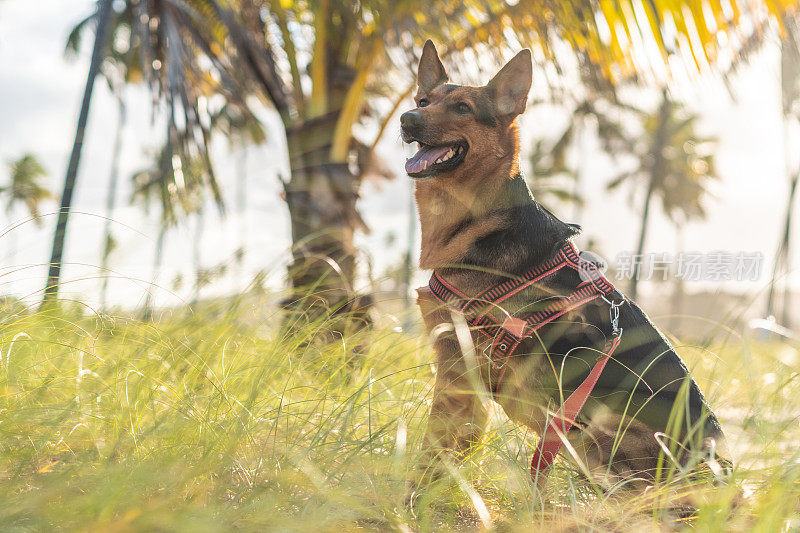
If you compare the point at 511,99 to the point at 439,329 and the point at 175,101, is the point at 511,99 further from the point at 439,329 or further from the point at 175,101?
the point at 175,101

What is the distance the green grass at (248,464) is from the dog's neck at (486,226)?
0.53 meters

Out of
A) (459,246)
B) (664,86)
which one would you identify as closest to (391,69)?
(664,86)

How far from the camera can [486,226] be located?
7.25ft

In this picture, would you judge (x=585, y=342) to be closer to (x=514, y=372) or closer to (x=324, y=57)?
(x=514, y=372)

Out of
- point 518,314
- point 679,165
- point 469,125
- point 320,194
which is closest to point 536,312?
point 518,314

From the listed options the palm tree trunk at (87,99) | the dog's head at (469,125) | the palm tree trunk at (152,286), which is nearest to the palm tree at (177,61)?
the palm tree trunk at (87,99)

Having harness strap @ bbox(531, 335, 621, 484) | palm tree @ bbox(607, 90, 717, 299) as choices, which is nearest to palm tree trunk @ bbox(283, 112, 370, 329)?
harness strap @ bbox(531, 335, 621, 484)

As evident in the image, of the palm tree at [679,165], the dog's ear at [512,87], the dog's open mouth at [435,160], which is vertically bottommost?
the dog's open mouth at [435,160]

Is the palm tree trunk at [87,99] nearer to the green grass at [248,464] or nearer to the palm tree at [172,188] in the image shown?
the palm tree at [172,188]

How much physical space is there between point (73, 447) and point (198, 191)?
317 centimetres

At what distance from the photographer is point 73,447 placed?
1652 mm

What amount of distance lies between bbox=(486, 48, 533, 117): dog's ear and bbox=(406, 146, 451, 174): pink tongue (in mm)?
347

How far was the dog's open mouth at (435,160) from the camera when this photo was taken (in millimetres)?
2301

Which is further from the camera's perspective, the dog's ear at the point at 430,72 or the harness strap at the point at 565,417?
the dog's ear at the point at 430,72
